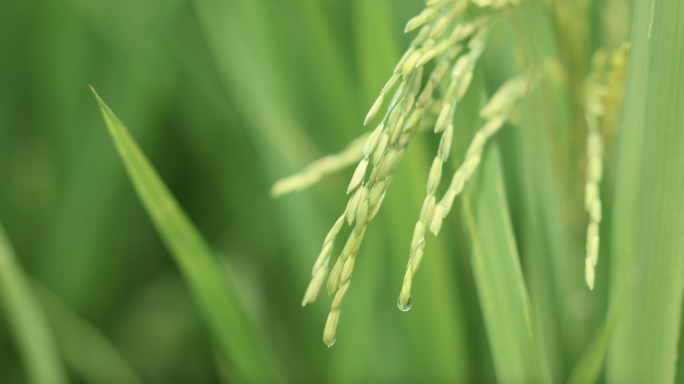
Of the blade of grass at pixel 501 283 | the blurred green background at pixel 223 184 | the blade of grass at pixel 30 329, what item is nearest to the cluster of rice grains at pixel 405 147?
the blade of grass at pixel 501 283

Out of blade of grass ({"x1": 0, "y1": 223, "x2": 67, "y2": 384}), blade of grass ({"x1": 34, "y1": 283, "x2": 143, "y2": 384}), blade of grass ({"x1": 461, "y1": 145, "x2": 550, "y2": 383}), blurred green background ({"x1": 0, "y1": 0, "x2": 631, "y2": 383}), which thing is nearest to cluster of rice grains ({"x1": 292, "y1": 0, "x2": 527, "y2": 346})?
blade of grass ({"x1": 461, "y1": 145, "x2": 550, "y2": 383})

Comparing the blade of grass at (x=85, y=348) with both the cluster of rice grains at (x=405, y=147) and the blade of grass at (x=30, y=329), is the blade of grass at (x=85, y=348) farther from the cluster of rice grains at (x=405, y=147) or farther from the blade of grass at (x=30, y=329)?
the cluster of rice grains at (x=405, y=147)

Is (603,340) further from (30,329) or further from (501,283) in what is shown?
(30,329)

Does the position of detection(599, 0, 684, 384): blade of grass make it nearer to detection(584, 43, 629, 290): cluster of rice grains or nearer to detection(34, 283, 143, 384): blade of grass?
detection(584, 43, 629, 290): cluster of rice grains

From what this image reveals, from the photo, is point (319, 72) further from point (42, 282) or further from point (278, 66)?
point (42, 282)

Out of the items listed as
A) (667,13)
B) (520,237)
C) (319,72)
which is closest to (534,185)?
(520,237)

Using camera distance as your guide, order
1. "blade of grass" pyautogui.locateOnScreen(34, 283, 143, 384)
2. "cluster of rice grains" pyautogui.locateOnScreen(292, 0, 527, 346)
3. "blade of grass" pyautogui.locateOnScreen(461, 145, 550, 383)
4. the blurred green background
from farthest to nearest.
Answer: "blade of grass" pyautogui.locateOnScreen(34, 283, 143, 384) → the blurred green background → "blade of grass" pyautogui.locateOnScreen(461, 145, 550, 383) → "cluster of rice grains" pyautogui.locateOnScreen(292, 0, 527, 346)

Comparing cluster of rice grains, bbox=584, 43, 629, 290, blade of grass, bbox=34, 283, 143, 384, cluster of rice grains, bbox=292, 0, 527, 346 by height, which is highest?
cluster of rice grains, bbox=292, 0, 527, 346
